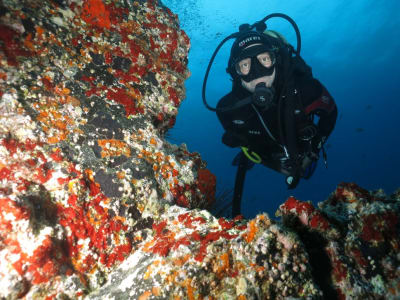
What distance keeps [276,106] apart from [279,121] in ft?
1.38

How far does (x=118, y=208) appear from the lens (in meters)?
1.72

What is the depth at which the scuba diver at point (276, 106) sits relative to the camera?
13.0ft

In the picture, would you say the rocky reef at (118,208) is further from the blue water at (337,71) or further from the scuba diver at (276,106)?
the blue water at (337,71)

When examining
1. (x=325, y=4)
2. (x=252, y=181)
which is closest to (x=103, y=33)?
(x=325, y=4)

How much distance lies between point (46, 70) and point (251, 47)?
344cm

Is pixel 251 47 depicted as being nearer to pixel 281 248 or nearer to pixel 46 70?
pixel 46 70

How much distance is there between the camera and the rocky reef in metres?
1.24

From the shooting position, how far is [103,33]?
2.35 meters

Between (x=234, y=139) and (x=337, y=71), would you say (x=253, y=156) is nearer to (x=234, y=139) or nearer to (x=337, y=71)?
(x=234, y=139)

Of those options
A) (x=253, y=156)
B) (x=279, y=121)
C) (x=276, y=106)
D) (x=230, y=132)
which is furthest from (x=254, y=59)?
(x=253, y=156)

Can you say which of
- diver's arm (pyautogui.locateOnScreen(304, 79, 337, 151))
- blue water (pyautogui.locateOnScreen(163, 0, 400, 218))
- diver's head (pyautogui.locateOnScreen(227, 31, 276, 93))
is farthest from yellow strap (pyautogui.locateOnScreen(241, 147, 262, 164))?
blue water (pyautogui.locateOnScreen(163, 0, 400, 218))

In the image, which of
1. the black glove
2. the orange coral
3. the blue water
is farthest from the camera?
the blue water

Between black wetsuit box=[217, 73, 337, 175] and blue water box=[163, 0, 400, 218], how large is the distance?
5357 millimetres

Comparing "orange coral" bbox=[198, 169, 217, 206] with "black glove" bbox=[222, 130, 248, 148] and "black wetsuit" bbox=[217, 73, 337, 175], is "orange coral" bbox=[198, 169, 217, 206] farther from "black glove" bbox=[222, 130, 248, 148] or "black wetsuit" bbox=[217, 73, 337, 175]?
"black glove" bbox=[222, 130, 248, 148]
